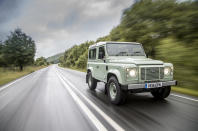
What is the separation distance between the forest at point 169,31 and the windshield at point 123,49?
3.46m

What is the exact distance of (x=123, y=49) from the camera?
18.9 feet

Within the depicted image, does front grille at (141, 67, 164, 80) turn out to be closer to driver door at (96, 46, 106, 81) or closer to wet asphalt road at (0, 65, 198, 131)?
wet asphalt road at (0, 65, 198, 131)

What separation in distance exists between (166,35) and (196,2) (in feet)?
7.71

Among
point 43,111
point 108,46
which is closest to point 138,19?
point 108,46

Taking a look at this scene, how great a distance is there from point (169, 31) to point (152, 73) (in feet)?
20.7

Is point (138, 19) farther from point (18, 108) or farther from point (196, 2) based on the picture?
point (18, 108)

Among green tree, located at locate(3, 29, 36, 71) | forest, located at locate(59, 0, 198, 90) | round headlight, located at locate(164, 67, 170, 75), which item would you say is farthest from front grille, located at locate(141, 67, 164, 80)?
green tree, located at locate(3, 29, 36, 71)

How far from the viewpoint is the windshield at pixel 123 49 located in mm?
5600

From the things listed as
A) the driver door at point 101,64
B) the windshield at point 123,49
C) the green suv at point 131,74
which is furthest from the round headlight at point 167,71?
the driver door at point 101,64

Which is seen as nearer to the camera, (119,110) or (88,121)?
(88,121)

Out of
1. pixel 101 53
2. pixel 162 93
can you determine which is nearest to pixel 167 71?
pixel 162 93

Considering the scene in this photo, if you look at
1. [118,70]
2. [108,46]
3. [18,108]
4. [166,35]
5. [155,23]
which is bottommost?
[18,108]

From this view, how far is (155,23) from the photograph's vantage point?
10.3 m

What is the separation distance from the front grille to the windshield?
144 cm
